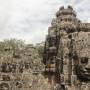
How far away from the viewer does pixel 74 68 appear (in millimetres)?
41156

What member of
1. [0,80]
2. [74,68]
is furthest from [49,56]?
[0,80]

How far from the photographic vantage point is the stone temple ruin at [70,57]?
40.2 meters

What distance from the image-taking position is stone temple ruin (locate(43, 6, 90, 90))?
40.2 metres

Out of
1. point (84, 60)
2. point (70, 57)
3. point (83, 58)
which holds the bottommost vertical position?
point (84, 60)

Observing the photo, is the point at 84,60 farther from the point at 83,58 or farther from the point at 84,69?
the point at 84,69

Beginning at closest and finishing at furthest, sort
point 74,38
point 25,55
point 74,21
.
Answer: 1. point 74,38
2. point 25,55
3. point 74,21

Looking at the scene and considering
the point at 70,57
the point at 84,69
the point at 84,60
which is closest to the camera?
the point at 84,69

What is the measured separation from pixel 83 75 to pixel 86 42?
481 centimetres

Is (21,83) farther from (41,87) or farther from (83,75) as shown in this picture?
(83,75)

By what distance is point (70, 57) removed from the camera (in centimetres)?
4184

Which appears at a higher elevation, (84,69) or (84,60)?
(84,60)

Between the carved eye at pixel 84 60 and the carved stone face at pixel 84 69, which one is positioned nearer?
the carved stone face at pixel 84 69

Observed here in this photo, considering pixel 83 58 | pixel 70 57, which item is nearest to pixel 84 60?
pixel 83 58

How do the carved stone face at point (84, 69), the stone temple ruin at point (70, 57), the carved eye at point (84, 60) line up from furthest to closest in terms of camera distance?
the carved eye at point (84, 60), the carved stone face at point (84, 69), the stone temple ruin at point (70, 57)
